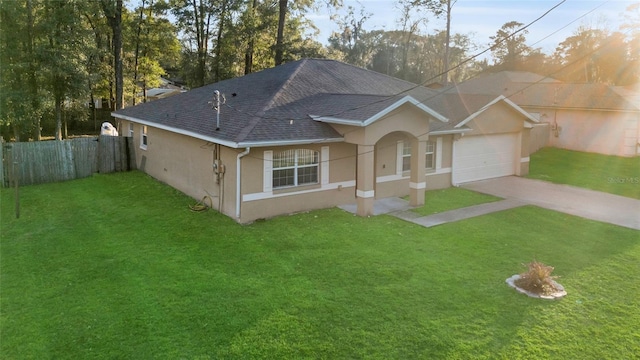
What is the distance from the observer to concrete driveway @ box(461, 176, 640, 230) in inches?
544

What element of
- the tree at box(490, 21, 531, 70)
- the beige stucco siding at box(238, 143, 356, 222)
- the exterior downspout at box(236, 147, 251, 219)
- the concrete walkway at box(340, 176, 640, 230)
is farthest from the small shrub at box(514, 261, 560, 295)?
the tree at box(490, 21, 531, 70)

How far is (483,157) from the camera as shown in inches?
746

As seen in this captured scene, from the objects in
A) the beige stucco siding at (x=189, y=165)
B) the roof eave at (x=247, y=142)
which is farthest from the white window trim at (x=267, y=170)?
the beige stucco siding at (x=189, y=165)

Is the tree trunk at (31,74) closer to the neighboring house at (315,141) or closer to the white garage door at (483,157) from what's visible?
the neighboring house at (315,141)

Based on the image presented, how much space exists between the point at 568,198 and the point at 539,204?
1807 millimetres

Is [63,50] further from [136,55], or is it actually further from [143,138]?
[136,55]

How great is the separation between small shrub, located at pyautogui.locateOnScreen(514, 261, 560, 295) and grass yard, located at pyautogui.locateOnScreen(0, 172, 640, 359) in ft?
1.00

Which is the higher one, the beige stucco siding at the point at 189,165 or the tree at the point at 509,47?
the tree at the point at 509,47

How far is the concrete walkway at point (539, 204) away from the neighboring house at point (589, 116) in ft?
26.3

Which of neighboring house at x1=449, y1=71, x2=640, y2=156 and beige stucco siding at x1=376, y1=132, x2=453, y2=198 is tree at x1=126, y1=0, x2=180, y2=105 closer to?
neighboring house at x1=449, y1=71, x2=640, y2=156

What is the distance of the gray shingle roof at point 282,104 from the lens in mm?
12839

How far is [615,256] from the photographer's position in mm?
10391

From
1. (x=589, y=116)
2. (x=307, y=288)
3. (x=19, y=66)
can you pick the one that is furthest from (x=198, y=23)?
(x=307, y=288)

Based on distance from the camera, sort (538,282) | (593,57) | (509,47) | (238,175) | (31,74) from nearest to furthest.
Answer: (538,282), (238,175), (31,74), (593,57), (509,47)
